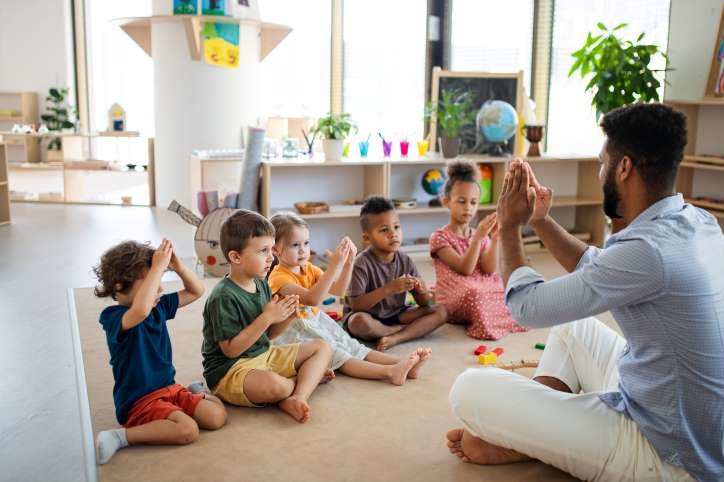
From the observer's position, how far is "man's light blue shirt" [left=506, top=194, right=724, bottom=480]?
65.9 inches

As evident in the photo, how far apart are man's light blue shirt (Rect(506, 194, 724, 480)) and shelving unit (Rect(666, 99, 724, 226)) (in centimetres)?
376

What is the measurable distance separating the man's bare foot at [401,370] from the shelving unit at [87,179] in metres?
5.25

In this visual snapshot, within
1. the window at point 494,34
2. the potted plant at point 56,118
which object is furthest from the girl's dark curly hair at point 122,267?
the potted plant at point 56,118

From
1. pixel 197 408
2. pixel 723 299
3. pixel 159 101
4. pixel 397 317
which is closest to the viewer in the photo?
pixel 723 299

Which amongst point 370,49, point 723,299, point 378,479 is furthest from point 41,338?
point 370,49

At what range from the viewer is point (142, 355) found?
7.43ft

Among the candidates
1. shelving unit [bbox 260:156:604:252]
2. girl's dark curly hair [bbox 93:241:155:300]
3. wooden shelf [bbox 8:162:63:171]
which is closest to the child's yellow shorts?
girl's dark curly hair [bbox 93:241:155:300]

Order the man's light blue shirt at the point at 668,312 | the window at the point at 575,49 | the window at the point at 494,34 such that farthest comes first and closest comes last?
1. the window at the point at 494,34
2. the window at the point at 575,49
3. the man's light blue shirt at the point at 668,312

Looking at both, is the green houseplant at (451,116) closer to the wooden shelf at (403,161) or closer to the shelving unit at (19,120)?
the wooden shelf at (403,161)

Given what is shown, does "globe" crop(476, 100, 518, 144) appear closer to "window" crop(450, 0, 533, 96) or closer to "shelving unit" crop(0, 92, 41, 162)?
"window" crop(450, 0, 533, 96)

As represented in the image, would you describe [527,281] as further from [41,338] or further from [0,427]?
[41,338]

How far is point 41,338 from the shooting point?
3.37 meters

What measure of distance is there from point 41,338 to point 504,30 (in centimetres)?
532

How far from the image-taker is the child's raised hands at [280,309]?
2377mm
